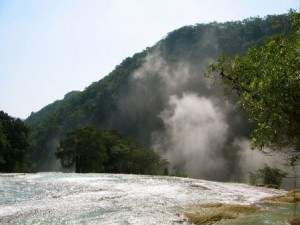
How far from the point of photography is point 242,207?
20.0 m

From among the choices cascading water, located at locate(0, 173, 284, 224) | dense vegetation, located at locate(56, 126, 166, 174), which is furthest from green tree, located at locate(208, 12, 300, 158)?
dense vegetation, located at locate(56, 126, 166, 174)

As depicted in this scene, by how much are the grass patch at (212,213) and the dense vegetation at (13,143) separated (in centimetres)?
5155

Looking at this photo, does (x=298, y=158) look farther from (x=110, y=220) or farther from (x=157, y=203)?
(x=157, y=203)

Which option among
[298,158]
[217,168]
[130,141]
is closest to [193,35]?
[217,168]

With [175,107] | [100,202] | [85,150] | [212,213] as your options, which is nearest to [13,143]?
[85,150]

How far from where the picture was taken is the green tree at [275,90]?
30.8 ft

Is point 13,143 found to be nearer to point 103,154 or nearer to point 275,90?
point 103,154

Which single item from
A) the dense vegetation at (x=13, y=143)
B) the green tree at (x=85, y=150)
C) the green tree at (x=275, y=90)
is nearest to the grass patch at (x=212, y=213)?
the green tree at (x=275, y=90)

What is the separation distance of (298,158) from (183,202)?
12221mm

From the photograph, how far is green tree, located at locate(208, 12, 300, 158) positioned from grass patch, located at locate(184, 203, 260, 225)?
624cm

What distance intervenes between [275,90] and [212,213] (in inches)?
384

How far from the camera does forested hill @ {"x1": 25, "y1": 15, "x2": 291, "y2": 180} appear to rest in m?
107

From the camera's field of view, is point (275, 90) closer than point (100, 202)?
Yes

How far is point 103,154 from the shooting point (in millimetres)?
69625
